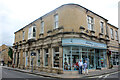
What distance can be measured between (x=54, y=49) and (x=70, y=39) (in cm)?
339

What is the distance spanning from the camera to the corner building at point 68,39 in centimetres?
1377

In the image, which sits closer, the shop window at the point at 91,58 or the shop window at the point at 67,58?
the shop window at the point at 67,58

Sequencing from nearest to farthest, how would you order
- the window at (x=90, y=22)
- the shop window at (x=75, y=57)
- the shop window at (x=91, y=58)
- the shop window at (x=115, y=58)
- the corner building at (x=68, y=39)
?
the shop window at (x=75, y=57)
the corner building at (x=68, y=39)
the shop window at (x=91, y=58)
the window at (x=90, y=22)
the shop window at (x=115, y=58)

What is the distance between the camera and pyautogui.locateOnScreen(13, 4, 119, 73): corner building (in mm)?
13766

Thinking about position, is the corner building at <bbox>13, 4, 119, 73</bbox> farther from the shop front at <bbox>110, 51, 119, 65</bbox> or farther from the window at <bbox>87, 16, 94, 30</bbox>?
the shop front at <bbox>110, 51, 119, 65</bbox>

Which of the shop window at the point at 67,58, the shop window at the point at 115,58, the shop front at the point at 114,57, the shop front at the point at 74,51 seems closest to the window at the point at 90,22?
the shop front at the point at 74,51

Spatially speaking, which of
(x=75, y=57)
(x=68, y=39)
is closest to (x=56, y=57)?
(x=75, y=57)

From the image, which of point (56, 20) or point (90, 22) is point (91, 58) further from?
point (56, 20)

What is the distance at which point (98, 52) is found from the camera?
735 inches

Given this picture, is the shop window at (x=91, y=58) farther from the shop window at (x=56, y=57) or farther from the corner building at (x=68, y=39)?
the shop window at (x=56, y=57)

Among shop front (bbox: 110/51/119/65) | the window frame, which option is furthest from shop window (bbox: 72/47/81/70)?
shop front (bbox: 110/51/119/65)

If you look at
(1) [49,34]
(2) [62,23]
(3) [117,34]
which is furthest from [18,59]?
(3) [117,34]

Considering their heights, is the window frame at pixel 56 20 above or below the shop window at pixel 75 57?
above

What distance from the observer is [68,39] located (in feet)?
44.6
